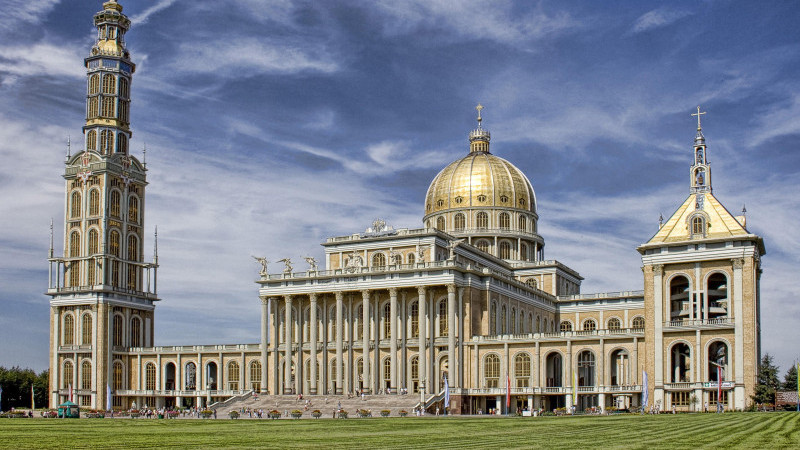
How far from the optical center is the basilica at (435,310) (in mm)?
95688

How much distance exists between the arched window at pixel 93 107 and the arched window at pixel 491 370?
6262 centimetres

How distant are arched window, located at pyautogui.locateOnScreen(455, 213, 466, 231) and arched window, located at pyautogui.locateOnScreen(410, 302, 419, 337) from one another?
82.6 ft

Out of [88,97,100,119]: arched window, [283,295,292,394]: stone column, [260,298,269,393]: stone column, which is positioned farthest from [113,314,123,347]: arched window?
[283,295,292,394]: stone column

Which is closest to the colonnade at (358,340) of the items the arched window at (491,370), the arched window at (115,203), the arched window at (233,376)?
the arched window at (491,370)

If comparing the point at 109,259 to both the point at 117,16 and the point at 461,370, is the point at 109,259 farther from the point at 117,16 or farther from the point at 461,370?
the point at 461,370

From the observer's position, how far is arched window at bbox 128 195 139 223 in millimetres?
135875

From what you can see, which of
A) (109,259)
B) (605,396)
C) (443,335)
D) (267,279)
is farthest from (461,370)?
(109,259)

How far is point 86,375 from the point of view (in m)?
131

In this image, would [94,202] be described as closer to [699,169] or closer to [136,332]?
[136,332]

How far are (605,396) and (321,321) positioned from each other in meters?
32.7

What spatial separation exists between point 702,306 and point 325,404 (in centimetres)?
3780

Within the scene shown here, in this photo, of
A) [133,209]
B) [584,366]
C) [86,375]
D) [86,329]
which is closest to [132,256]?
[133,209]

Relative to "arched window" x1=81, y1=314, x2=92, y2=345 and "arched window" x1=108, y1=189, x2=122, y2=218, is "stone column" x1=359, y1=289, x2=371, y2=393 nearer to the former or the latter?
"arched window" x1=108, y1=189, x2=122, y2=218

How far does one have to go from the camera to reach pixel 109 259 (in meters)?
131
